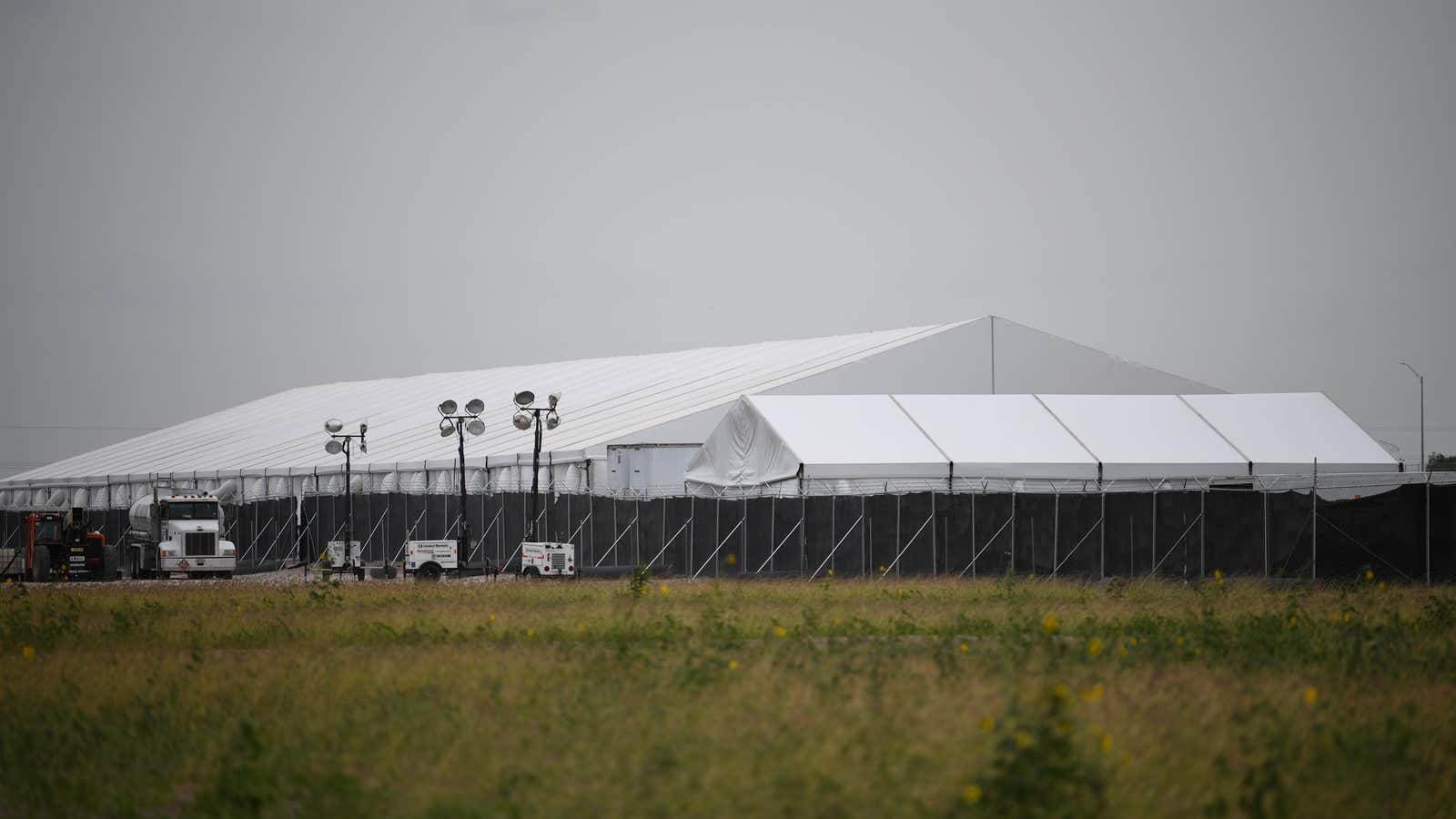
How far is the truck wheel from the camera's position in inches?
1720

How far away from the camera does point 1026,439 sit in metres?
43.5

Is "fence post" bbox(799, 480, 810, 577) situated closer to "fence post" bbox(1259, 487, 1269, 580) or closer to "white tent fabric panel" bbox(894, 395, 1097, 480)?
"white tent fabric panel" bbox(894, 395, 1097, 480)

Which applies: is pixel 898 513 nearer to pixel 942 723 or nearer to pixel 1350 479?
pixel 1350 479

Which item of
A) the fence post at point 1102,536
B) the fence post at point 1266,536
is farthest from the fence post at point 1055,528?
the fence post at point 1266,536

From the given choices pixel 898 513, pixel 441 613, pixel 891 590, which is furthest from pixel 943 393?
pixel 441 613

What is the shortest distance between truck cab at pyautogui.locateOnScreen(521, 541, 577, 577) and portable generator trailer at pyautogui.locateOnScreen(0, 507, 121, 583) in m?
14.1

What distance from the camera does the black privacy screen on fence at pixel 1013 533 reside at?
28.9 metres

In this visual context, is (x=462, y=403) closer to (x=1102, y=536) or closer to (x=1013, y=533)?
(x=1013, y=533)

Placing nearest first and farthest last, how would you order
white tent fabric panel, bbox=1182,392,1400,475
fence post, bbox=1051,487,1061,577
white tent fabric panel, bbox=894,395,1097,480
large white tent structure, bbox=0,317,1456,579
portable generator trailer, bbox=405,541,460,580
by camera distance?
1. large white tent structure, bbox=0,317,1456,579
2. fence post, bbox=1051,487,1061,577
3. portable generator trailer, bbox=405,541,460,580
4. white tent fabric panel, bbox=894,395,1097,480
5. white tent fabric panel, bbox=1182,392,1400,475

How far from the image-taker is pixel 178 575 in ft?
158

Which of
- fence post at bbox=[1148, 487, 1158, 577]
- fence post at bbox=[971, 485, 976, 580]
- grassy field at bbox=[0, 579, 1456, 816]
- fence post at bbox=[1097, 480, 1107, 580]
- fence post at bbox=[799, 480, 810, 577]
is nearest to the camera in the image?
grassy field at bbox=[0, 579, 1456, 816]

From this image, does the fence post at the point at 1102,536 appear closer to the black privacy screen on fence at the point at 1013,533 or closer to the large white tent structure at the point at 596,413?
the black privacy screen on fence at the point at 1013,533

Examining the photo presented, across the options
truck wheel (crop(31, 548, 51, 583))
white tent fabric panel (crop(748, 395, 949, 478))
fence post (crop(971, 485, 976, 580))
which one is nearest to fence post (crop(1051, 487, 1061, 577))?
fence post (crop(971, 485, 976, 580))

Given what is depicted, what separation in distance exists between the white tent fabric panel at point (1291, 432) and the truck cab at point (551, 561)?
18.8 metres
